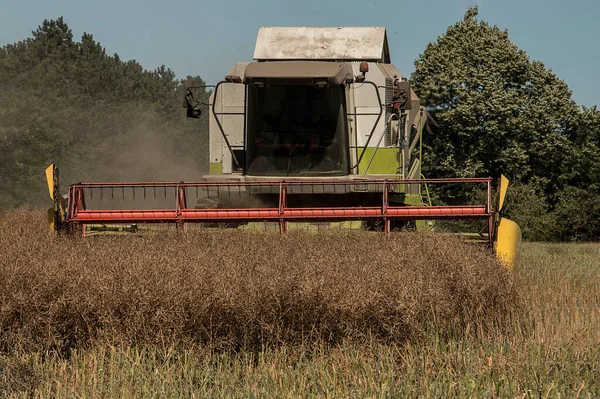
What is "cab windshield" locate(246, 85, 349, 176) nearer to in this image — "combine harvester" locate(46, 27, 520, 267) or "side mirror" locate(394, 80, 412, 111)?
"combine harvester" locate(46, 27, 520, 267)

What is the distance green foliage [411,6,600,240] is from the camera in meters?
23.9

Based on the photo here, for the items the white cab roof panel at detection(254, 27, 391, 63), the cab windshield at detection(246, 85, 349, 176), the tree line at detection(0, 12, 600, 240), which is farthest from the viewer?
the tree line at detection(0, 12, 600, 240)

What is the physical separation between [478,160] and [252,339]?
65.9 feet

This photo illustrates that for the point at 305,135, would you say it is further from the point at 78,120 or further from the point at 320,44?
the point at 78,120

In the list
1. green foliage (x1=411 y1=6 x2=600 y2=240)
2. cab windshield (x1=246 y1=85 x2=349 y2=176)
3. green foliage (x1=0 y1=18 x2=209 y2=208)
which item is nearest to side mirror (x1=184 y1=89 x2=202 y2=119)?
cab windshield (x1=246 y1=85 x2=349 y2=176)

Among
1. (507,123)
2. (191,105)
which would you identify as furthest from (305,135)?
(507,123)

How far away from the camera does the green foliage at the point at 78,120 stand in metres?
27.9

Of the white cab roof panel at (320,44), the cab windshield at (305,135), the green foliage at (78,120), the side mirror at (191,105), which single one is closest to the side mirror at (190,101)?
the side mirror at (191,105)

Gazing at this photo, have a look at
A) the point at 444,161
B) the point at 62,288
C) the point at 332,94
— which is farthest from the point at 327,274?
the point at 444,161

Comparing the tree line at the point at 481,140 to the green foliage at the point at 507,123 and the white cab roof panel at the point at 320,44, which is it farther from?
the white cab roof panel at the point at 320,44

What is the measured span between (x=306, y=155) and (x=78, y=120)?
2616 cm

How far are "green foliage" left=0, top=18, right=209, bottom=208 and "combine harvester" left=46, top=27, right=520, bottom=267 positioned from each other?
13.3 m

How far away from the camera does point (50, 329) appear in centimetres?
476

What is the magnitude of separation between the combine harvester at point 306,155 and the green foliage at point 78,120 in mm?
13335
